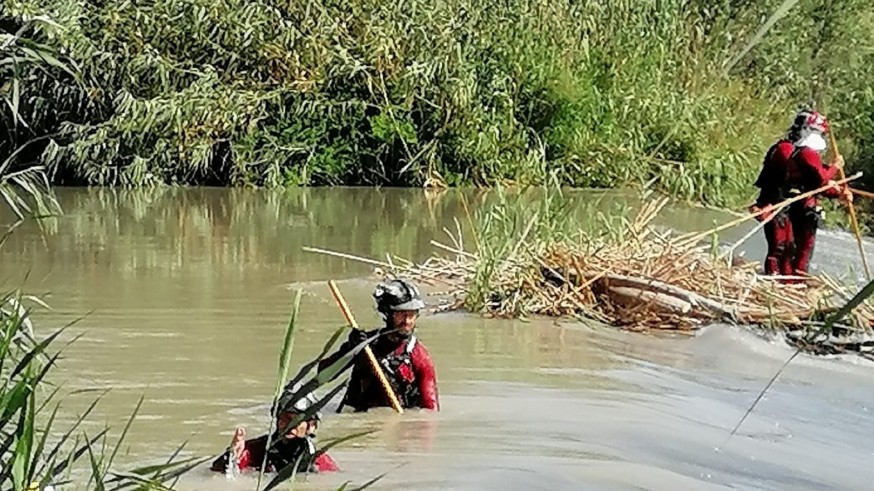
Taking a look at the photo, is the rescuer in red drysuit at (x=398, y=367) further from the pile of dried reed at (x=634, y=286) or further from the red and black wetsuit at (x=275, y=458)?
the pile of dried reed at (x=634, y=286)

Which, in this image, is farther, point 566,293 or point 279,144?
point 279,144

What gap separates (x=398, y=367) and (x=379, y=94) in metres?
14.8

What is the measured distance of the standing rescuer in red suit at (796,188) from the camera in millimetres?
10227

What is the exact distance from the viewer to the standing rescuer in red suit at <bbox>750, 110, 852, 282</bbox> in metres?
10.2

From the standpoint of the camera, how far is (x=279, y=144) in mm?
20953

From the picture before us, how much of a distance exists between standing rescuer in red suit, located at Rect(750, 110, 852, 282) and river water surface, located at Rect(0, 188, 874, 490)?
155 centimetres

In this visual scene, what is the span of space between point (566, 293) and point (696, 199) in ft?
29.8

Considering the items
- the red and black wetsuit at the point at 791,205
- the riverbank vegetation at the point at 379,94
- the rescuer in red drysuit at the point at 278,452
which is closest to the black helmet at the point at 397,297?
the rescuer in red drysuit at the point at 278,452

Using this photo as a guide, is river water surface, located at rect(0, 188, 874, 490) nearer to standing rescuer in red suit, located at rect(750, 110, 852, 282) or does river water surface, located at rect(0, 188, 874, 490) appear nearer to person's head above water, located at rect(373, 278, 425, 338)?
person's head above water, located at rect(373, 278, 425, 338)

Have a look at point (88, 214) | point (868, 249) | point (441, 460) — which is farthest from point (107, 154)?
point (441, 460)

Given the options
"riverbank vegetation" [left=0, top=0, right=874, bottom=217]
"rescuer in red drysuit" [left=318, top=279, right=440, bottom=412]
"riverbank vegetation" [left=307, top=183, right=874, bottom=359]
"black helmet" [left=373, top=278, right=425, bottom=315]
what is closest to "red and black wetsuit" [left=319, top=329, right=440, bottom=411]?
"rescuer in red drysuit" [left=318, top=279, right=440, bottom=412]

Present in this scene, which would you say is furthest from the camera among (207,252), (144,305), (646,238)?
(207,252)

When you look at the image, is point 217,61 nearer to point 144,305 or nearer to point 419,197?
point 419,197

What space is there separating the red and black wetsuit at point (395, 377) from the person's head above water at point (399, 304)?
0.28ft
